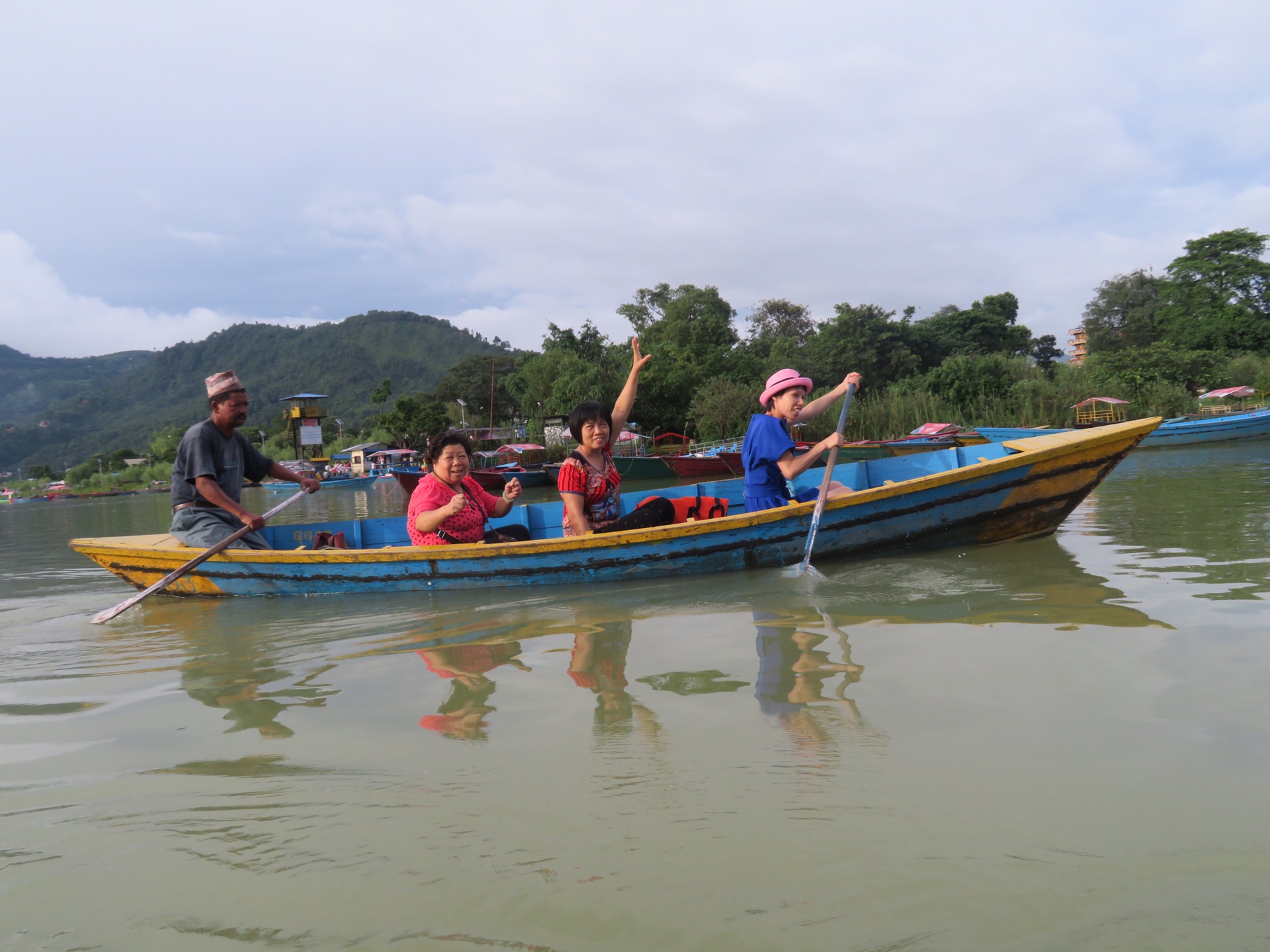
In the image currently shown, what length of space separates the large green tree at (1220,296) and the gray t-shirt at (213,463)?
42.3 metres

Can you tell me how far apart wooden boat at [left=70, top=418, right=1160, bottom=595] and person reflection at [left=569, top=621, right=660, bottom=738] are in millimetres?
1156

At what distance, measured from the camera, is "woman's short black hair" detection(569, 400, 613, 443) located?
4.74 metres

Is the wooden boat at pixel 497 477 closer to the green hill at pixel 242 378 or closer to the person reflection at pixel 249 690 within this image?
the person reflection at pixel 249 690

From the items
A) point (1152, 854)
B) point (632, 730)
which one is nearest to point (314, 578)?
point (632, 730)

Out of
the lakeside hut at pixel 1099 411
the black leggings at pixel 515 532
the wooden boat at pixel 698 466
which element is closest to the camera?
the black leggings at pixel 515 532

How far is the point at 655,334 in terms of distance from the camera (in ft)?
146

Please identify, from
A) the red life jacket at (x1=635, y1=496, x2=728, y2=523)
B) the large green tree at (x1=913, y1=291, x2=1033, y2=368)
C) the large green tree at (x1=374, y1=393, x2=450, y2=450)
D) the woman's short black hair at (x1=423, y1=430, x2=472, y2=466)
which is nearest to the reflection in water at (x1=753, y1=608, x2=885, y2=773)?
the red life jacket at (x1=635, y1=496, x2=728, y2=523)

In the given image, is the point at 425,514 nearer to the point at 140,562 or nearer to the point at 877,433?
the point at 140,562

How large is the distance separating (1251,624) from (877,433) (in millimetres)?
22486

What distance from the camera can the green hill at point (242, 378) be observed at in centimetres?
10381

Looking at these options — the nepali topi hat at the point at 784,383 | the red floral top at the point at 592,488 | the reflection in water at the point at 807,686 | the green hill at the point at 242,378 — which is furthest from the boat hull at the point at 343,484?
the green hill at the point at 242,378

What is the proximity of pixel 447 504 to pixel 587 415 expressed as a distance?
1.13 metres

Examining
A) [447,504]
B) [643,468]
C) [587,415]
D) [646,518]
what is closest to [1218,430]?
[643,468]

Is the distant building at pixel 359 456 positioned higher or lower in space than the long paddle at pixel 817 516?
higher
